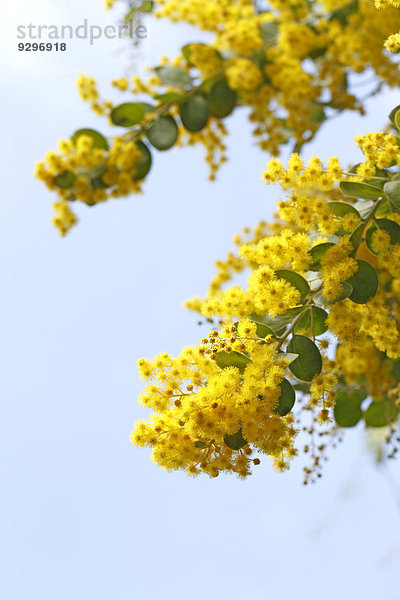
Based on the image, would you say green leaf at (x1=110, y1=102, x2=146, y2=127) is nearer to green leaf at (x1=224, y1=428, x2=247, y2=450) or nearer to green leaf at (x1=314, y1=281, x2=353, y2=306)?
green leaf at (x1=314, y1=281, x2=353, y2=306)

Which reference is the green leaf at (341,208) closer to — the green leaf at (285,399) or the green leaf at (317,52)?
the green leaf at (285,399)

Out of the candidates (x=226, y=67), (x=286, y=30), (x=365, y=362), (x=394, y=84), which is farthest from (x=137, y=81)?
(x=365, y=362)

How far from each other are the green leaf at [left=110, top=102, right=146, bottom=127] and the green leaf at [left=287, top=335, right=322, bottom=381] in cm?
129

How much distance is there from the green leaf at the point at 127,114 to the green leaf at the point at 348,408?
1.43m

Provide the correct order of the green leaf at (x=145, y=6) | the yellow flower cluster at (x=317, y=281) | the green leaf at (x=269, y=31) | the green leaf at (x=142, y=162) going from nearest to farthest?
the yellow flower cluster at (x=317, y=281)
the green leaf at (x=142, y=162)
the green leaf at (x=145, y=6)
the green leaf at (x=269, y=31)

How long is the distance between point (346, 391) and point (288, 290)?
1.08 m

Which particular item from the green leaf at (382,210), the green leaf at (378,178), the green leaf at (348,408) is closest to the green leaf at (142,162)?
the green leaf at (378,178)

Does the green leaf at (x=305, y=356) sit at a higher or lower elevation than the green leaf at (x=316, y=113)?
lower

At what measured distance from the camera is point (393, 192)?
5.99ft

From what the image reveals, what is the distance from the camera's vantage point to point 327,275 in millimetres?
1788

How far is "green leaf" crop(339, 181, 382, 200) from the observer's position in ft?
6.20

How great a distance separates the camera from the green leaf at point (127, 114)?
256 centimetres

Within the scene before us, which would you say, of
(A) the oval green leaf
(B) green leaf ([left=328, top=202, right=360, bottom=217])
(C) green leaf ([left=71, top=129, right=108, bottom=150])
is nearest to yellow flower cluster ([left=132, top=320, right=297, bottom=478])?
(A) the oval green leaf

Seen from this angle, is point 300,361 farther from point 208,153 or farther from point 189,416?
point 208,153
